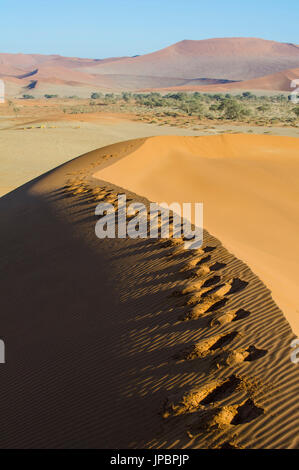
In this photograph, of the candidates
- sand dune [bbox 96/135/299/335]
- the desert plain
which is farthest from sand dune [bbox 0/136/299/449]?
sand dune [bbox 96/135/299/335]

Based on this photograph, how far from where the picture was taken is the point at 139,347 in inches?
222

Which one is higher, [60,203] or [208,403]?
[60,203]

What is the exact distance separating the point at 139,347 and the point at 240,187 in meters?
11.3

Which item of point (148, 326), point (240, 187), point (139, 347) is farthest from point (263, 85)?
point (139, 347)

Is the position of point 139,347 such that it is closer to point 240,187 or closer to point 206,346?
point 206,346

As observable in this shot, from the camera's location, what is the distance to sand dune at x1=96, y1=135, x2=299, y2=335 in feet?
27.6

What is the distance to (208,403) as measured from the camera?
14.8 ft

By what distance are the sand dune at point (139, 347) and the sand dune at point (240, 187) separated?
29 centimetres

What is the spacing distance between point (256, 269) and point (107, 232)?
12.9 ft

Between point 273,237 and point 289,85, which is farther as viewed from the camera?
point 289,85

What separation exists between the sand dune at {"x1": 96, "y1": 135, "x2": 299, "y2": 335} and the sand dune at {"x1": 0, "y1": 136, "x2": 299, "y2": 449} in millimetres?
287
